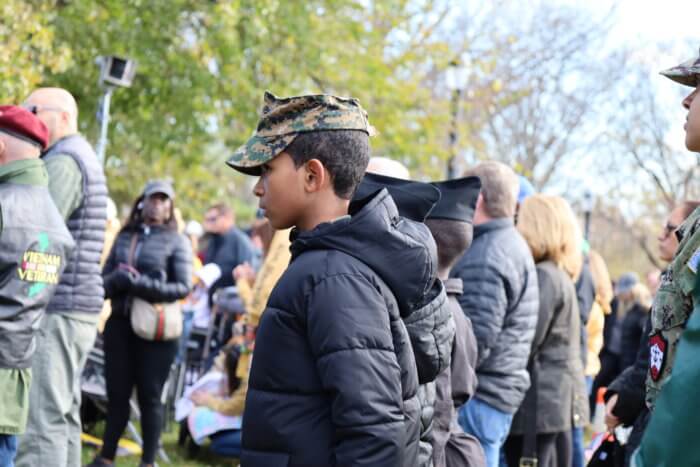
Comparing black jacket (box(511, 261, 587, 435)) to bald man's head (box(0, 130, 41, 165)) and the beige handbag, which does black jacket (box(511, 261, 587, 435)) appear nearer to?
the beige handbag

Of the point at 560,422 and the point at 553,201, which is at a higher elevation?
the point at 553,201

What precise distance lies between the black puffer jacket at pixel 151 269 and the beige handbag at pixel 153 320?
0.15 ft

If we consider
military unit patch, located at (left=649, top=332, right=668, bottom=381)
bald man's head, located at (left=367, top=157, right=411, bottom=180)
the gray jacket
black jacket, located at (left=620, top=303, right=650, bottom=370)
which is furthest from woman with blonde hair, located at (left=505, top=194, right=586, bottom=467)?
black jacket, located at (left=620, top=303, right=650, bottom=370)

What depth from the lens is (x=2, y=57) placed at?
852cm

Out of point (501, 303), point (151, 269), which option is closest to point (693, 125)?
point (501, 303)

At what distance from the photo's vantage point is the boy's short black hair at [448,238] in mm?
4082

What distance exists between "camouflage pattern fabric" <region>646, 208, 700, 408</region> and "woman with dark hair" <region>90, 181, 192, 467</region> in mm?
4687

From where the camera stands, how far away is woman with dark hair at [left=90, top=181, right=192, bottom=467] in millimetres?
6695

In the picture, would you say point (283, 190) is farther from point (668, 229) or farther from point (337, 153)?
point (668, 229)

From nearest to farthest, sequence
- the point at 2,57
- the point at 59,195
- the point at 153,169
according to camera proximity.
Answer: the point at 59,195
the point at 2,57
the point at 153,169

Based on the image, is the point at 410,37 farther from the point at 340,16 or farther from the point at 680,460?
the point at 680,460

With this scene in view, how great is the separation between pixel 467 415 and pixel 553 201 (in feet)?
4.54

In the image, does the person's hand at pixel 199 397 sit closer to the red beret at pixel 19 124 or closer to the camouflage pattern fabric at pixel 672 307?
the red beret at pixel 19 124

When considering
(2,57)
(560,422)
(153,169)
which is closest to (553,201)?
(560,422)
